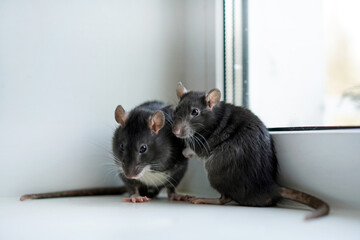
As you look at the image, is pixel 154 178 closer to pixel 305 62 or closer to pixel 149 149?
pixel 149 149

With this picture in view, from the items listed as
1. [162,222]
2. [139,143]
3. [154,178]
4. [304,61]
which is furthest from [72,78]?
[304,61]

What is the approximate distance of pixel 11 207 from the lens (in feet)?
5.15

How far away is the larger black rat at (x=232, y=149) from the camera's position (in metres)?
1.59

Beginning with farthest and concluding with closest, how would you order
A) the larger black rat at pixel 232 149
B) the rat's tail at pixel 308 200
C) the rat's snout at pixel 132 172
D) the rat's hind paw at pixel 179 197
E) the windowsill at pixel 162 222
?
the rat's hind paw at pixel 179 197 < the rat's snout at pixel 132 172 < the larger black rat at pixel 232 149 < the rat's tail at pixel 308 200 < the windowsill at pixel 162 222

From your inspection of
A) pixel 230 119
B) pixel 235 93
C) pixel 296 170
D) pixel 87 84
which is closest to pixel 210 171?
pixel 230 119

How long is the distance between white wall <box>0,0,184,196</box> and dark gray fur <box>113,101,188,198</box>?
0.22 metres

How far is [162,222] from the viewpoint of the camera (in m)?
1.33

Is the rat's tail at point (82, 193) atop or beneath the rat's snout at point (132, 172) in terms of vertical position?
beneath

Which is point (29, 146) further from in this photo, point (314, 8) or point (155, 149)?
point (314, 8)

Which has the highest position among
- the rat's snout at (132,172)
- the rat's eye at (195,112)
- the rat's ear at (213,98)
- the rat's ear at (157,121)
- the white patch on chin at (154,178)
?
the rat's ear at (213,98)

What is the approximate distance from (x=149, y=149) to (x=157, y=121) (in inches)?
5.0

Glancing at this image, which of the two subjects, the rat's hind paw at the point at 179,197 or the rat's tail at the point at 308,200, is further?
the rat's hind paw at the point at 179,197

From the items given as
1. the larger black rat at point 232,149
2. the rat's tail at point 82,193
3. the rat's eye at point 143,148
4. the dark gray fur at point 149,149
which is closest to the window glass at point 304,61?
the larger black rat at point 232,149

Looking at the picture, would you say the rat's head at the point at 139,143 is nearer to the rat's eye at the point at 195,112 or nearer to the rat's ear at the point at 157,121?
the rat's ear at the point at 157,121
